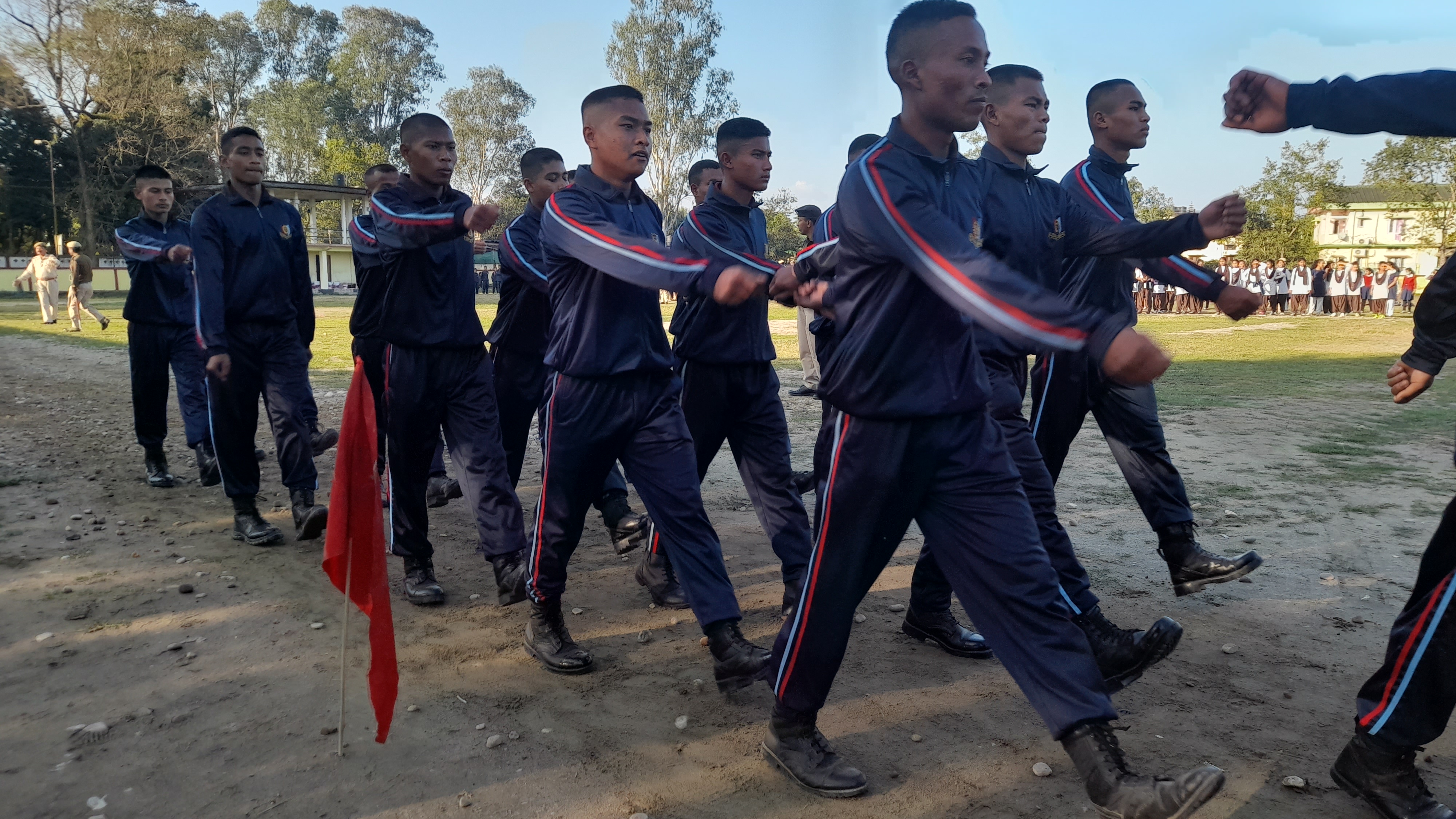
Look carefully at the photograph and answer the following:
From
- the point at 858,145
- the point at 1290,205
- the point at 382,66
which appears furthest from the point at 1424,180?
the point at 382,66

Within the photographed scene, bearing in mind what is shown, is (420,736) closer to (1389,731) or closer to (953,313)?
(953,313)

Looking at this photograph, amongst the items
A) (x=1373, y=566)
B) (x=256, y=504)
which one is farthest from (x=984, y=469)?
(x=256, y=504)

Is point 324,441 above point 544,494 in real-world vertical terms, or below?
below

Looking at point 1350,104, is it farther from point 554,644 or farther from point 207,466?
point 207,466

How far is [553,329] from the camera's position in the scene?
422 centimetres

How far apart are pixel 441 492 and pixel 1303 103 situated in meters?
5.65

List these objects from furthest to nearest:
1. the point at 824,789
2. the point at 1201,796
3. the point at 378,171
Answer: the point at 378,171 → the point at 824,789 → the point at 1201,796

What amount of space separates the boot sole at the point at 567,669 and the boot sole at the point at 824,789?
1149 mm

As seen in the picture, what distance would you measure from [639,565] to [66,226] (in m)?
55.7

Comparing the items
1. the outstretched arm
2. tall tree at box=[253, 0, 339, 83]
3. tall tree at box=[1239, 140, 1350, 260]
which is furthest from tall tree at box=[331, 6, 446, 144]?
the outstretched arm

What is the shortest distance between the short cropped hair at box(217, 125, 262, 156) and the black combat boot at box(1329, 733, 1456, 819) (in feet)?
20.5

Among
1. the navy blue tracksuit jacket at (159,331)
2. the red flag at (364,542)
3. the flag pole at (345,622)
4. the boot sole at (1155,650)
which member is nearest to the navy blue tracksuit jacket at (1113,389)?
the boot sole at (1155,650)

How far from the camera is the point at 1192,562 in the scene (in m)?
4.71

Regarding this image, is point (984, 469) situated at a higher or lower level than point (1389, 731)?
higher
